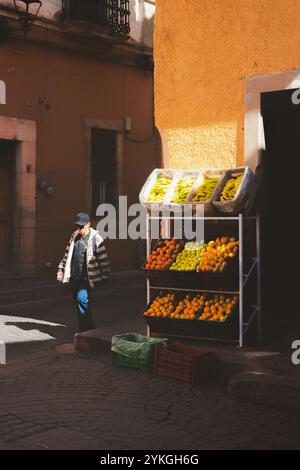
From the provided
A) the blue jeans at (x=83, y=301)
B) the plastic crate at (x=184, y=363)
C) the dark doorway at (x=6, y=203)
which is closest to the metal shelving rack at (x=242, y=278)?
the plastic crate at (x=184, y=363)

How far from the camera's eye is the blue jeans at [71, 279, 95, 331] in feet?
29.1

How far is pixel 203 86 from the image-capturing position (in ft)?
28.0

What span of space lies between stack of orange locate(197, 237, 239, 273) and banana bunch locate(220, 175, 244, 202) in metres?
0.53

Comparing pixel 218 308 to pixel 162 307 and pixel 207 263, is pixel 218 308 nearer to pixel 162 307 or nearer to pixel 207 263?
pixel 207 263

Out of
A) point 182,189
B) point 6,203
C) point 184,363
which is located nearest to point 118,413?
point 184,363

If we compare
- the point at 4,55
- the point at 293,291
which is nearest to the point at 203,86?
the point at 293,291

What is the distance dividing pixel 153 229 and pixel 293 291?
204cm

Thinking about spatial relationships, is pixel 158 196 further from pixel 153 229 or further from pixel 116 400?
pixel 116 400

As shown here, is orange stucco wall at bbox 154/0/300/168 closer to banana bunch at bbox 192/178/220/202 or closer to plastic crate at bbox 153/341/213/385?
banana bunch at bbox 192/178/220/202

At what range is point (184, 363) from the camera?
6906 mm

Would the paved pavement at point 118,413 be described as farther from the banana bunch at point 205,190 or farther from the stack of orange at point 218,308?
the banana bunch at point 205,190

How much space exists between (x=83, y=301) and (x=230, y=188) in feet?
8.33

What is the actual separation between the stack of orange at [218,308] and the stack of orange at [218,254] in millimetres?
395

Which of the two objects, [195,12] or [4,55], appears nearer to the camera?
[195,12]
